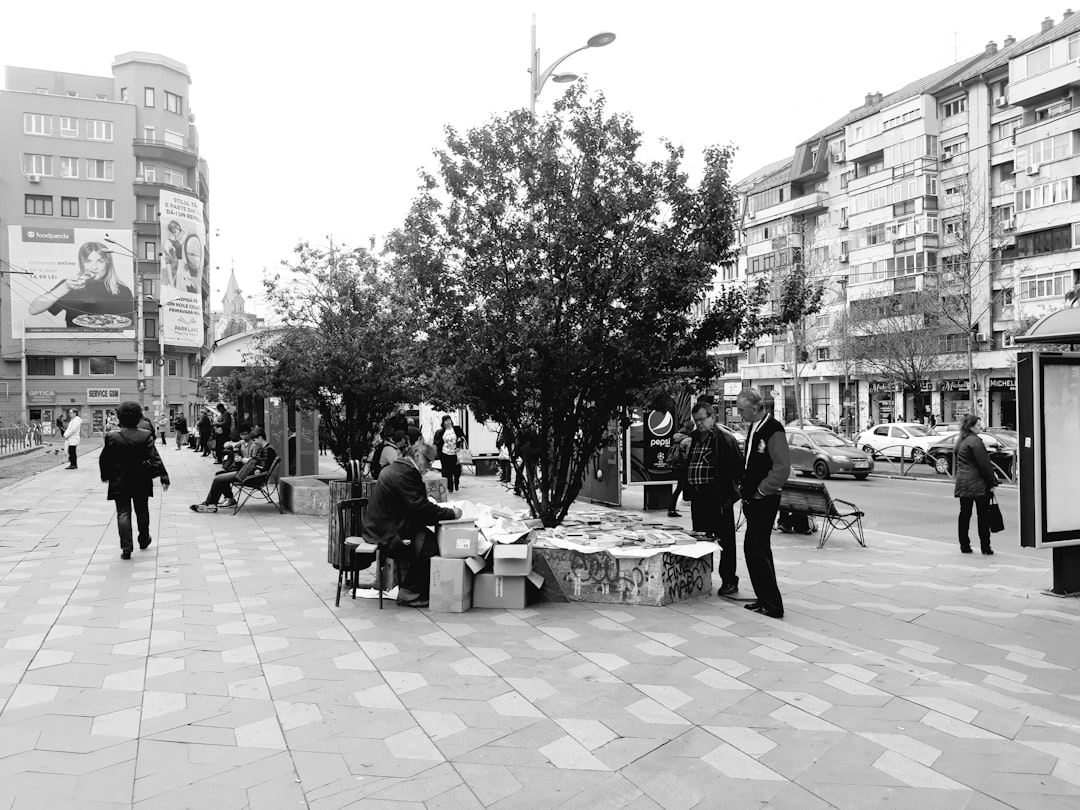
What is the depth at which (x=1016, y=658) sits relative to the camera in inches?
232

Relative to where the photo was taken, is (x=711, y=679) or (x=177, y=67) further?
(x=177, y=67)

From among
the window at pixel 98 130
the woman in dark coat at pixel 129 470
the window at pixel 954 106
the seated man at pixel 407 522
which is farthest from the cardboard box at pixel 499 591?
the window at pixel 98 130

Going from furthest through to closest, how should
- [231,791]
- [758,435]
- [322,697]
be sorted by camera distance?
[758,435] < [322,697] < [231,791]

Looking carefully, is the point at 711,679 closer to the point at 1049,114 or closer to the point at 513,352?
the point at 513,352

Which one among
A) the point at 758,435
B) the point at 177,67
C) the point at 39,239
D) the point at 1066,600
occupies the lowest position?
the point at 1066,600

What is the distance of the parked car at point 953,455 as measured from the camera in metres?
23.0

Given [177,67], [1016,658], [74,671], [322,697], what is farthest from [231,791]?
[177,67]

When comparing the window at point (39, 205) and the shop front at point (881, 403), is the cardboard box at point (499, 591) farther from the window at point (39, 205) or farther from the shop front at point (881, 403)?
the window at point (39, 205)

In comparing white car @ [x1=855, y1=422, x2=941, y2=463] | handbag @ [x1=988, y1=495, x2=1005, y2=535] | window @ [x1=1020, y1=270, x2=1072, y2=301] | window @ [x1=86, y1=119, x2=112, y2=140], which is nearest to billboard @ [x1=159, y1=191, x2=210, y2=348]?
window @ [x1=86, y1=119, x2=112, y2=140]

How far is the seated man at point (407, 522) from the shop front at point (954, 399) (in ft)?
144

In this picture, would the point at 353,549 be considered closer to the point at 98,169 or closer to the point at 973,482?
the point at 973,482

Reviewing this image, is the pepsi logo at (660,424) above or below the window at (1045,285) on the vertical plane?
below

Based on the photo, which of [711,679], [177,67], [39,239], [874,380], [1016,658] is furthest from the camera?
[177,67]

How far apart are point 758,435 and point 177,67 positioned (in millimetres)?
81796
